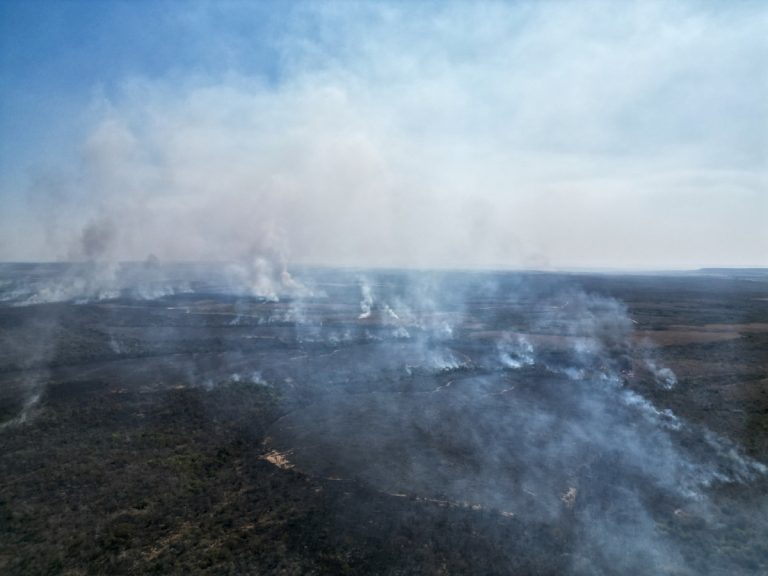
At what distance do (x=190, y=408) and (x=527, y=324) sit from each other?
6250 centimetres

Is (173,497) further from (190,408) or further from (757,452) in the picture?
(757,452)

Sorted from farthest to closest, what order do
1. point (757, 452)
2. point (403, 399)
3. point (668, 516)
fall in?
1. point (403, 399)
2. point (757, 452)
3. point (668, 516)

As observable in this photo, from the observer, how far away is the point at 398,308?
331ft

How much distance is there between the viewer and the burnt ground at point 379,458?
63.8 ft

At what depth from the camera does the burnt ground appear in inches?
766

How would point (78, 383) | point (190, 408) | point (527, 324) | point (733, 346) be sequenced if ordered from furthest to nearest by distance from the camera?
point (527, 324), point (733, 346), point (78, 383), point (190, 408)

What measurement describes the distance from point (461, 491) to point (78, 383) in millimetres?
39604

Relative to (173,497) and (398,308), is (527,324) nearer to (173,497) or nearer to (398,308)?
(398,308)

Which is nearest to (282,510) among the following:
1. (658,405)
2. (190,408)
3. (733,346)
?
(190,408)

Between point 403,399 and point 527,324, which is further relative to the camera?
point 527,324

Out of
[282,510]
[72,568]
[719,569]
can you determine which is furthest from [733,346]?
[72,568]

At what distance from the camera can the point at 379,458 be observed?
2862cm

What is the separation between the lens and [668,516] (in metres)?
21.9

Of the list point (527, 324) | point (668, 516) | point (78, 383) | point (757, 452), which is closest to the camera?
point (668, 516)
